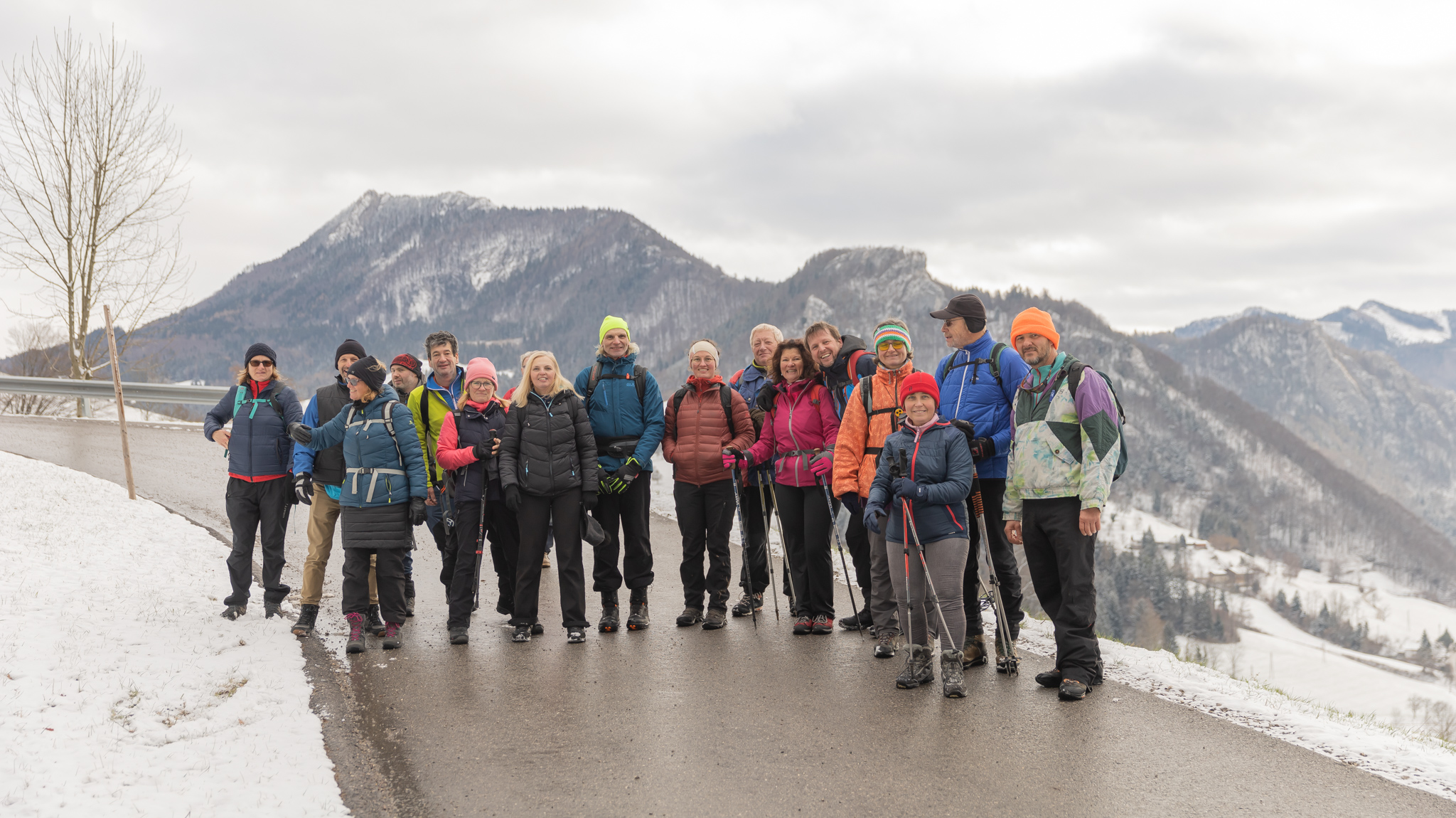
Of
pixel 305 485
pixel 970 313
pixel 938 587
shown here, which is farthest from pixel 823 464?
pixel 305 485

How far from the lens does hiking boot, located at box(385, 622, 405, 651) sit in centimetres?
620

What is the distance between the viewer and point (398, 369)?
7352 millimetres

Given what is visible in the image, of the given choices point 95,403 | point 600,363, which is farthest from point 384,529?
point 95,403

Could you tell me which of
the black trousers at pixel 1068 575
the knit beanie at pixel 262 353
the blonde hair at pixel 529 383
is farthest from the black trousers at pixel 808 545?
the knit beanie at pixel 262 353

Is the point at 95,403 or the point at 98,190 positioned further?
the point at 95,403

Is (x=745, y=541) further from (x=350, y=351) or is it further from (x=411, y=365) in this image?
(x=350, y=351)

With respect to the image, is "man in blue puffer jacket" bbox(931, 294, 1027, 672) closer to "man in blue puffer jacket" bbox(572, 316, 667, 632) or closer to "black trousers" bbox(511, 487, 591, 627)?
"man in blue puffer jacket" bbox(572, 316, 667, 632)

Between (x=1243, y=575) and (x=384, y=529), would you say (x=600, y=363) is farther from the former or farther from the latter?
(x=1243, y=575)

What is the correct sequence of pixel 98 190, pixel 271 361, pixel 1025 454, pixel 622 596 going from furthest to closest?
pixel 98 190 < pixel 622 596 < pixel 271 361 < pixel 1025 454

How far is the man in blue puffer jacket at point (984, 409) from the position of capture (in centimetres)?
581

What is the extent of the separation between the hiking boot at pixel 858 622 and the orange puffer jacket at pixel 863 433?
1296 mm

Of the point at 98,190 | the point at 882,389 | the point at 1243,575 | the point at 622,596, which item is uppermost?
the point at 98,190

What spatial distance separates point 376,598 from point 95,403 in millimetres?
20714

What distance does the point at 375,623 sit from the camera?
6637 mm
